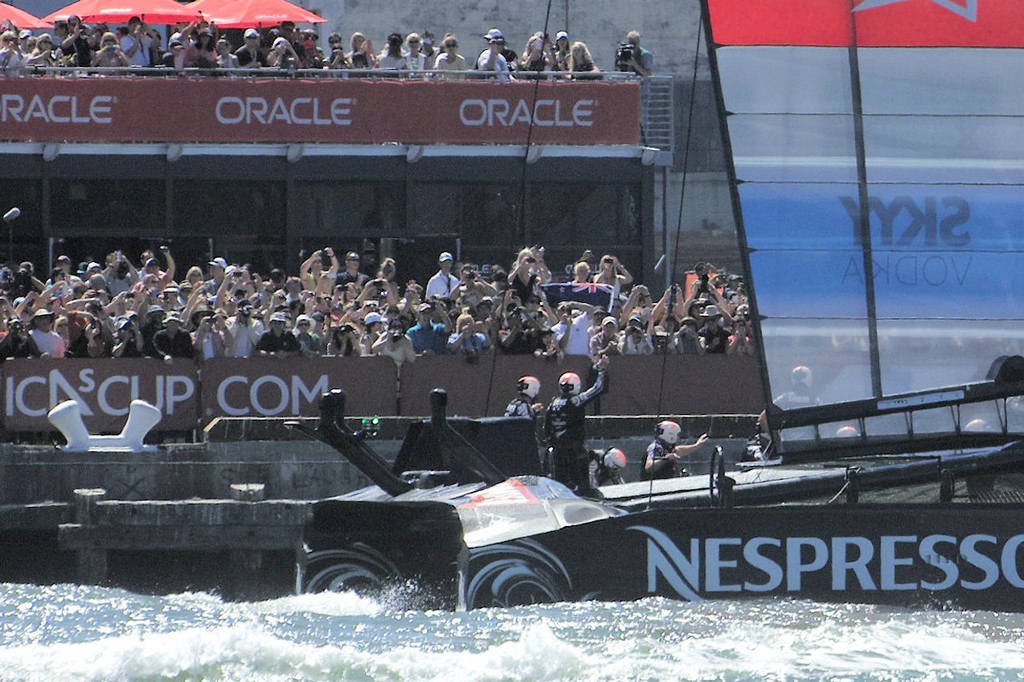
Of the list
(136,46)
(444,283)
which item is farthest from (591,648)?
(136,46)

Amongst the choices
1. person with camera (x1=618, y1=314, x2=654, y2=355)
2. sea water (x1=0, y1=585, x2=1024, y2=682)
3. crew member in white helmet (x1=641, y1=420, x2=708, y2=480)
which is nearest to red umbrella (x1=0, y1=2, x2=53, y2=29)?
person with camera (x1=618, y1=314, x2=654, y2=355)

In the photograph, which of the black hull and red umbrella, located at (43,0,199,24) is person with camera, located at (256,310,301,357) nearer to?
the black hull

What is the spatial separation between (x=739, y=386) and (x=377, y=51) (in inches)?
625

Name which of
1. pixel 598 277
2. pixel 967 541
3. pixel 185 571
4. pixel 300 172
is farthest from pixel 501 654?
pixel 300 172

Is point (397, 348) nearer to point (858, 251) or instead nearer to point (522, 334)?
point (522, 334)

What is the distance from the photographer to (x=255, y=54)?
78.3ft

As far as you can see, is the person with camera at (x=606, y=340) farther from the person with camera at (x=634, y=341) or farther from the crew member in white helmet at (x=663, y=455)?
the crew member in white helmet at (x=663, y=455)

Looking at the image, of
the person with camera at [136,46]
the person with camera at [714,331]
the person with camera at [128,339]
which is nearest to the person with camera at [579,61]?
the person with camera at [136,46]

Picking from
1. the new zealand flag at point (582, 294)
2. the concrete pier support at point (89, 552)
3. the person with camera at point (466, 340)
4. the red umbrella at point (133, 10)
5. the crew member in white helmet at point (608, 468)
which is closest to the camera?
the crew member in white helmet at point (608, 468)

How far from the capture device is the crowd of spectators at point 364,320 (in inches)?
674

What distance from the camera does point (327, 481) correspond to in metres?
16.4

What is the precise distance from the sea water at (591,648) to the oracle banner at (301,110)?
1417 centimetres

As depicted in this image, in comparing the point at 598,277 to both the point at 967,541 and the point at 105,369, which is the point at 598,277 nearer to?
the point at 105,369

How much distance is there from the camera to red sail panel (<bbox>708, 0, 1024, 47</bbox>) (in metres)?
10.9
